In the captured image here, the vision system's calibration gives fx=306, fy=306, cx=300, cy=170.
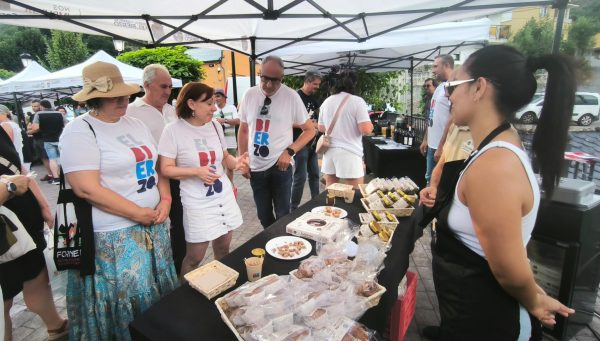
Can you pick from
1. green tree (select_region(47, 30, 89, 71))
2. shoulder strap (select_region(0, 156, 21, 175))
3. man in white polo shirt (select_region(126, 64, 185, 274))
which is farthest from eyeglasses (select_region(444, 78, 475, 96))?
green tree (select_region(47, 30, 89, 71))

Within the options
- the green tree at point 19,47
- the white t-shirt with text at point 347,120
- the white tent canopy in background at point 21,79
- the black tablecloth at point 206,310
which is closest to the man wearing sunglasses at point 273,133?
the white t-shirt with text at point 347,120

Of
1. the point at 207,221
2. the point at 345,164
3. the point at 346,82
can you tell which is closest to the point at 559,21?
the point at 346,82

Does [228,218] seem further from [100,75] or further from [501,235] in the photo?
[501,235]

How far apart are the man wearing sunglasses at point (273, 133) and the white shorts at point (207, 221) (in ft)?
2.66

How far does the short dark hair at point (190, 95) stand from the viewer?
7.28 feet

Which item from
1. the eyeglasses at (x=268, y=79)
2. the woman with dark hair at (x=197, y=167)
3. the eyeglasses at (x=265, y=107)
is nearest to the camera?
the woman with dark hair at (x=197, y=167)

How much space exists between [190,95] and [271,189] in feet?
4.50

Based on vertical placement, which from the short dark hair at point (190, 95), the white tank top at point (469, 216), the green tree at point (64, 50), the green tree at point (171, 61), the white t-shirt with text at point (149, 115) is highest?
the green tree at point (64, 50)

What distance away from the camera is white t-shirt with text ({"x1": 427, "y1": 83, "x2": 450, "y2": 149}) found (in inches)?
156

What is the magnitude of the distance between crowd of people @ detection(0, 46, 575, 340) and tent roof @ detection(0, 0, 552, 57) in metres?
0.65

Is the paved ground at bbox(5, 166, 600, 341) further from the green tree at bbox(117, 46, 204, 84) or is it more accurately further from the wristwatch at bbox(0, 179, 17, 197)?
the green tree at bbox(117, 46, 204, 84)

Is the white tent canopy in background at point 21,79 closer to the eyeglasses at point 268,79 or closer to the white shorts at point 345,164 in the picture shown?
the eyeglasses at point 268,79

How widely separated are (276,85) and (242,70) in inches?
874

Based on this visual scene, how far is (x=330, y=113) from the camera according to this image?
148 inches
